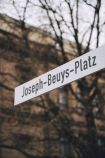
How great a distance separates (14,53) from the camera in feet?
59.6

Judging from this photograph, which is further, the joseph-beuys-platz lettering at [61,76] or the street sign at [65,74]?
the joseph-beuys-platz lettering at [61,76]

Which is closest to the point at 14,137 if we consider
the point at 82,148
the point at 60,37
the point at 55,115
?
the point at 55,115

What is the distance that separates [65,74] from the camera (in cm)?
527

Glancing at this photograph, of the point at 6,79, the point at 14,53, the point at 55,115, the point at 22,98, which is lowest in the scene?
the point at 22,98

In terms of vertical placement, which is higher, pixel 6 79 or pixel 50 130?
pixel 6 79

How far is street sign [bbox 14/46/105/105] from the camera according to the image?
4.80 meters

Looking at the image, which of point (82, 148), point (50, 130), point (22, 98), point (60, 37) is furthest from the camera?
point (50, 130)

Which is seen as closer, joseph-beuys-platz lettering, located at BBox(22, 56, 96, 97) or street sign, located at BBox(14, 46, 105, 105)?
street sign, located at BBox(14, 46, 105, 105)

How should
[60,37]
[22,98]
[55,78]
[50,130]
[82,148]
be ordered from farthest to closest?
[50,130] < [60,37] < [82,148] < [22,98] < [55,78]

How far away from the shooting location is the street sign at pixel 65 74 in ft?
15.7

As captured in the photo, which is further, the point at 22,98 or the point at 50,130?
the point at 50,130

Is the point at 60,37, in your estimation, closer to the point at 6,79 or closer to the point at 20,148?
the point at 6,79

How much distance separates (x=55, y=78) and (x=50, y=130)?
14952mm

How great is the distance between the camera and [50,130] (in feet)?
66.0
